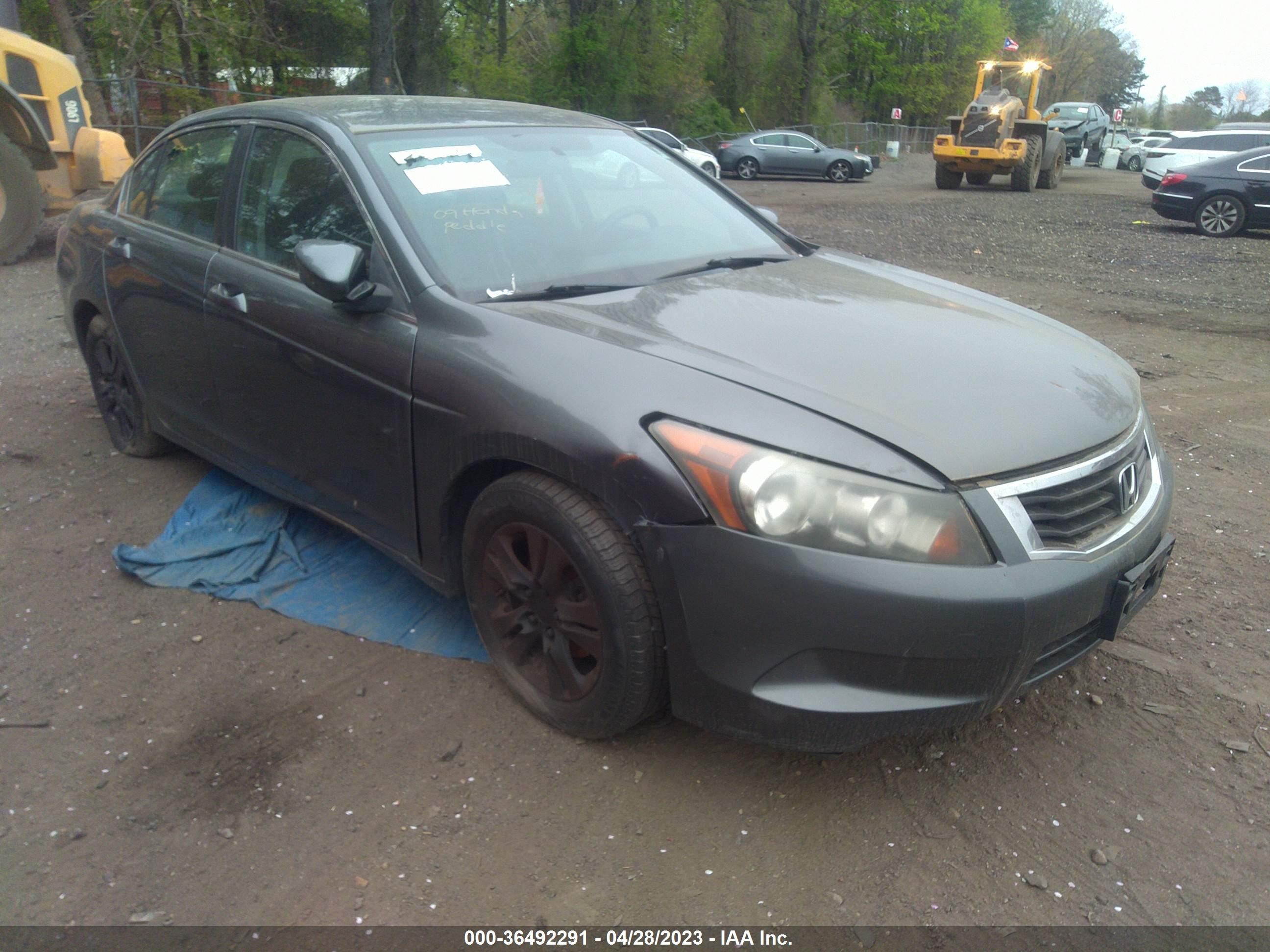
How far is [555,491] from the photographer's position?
2.57 m

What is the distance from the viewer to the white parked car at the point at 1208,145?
17.6 m

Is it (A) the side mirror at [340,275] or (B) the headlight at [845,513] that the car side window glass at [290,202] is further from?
(B) the headlight at [845,513]

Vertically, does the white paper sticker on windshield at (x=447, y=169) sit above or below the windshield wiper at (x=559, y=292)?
above

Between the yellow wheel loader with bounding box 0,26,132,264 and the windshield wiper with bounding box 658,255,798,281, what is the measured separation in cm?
876

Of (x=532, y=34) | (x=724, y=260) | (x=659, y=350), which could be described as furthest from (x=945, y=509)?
(x=532, y=34)

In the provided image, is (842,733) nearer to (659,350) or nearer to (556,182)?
(659,350)

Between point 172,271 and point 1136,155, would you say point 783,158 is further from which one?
point 172,271

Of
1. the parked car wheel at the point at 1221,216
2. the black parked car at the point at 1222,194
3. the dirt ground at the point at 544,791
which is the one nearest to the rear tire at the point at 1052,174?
the black parked car at the point at 1222,194

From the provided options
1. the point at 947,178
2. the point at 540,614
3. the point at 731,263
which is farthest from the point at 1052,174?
the point at 540,614

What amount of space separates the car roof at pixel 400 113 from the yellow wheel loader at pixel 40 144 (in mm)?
6936

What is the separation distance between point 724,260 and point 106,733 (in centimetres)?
243

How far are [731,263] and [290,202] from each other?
1.53 meters

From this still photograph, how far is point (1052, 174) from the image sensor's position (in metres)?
23.8

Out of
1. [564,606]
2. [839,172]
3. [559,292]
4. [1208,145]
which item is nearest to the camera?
[564,606]
